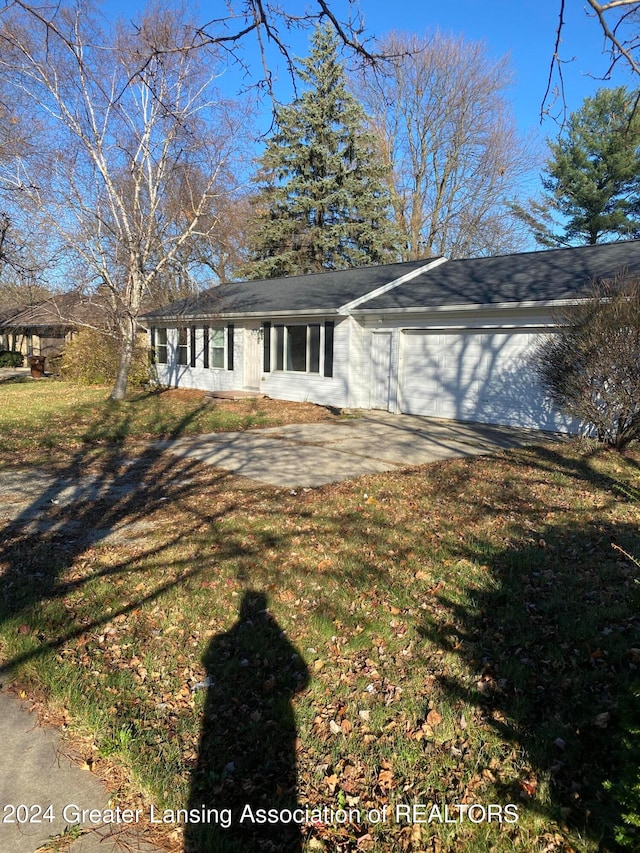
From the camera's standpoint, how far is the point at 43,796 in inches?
86.2

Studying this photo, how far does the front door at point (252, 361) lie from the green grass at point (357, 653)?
11552mm

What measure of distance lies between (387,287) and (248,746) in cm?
1337

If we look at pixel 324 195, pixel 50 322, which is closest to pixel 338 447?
pixel 324 195

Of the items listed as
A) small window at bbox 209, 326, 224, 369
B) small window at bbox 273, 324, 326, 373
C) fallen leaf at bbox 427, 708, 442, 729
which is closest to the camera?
fallen leaf at bbox 427, 708, 442, 729

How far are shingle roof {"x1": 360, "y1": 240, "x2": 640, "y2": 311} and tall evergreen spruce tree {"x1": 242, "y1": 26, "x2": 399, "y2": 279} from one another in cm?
1136

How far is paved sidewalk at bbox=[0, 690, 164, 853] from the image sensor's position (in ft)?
6.56

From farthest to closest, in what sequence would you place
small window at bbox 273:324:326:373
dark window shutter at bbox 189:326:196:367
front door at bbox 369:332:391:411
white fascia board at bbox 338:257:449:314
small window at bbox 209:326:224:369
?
dark window shutter at bbox 189:326:196:367, small window at bbox 209:326:224:369, small window at bbox 273:324:326:373, front door at bbox 369:332:391:411, white fascia board at bbox 338:257:449:314

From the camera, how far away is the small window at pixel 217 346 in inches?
711

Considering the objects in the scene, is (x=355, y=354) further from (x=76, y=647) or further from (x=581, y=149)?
(x=581, y=149)

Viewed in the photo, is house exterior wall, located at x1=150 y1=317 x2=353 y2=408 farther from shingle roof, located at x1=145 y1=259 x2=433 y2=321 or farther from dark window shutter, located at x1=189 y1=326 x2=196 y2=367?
shingle roof, located at x1=145 y1=259 x2=433 y2=321

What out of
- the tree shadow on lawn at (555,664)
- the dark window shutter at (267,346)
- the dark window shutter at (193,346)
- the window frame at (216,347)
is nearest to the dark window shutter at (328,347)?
the dark window shutter at (267,346)

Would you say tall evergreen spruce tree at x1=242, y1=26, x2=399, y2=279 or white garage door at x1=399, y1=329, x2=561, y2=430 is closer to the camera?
white garage door at x1=399, y1=329, x2=561, y2=430

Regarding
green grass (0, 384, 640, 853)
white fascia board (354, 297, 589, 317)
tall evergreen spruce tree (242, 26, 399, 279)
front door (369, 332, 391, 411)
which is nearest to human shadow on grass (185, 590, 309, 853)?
green grass (0, 384, 640, 853)

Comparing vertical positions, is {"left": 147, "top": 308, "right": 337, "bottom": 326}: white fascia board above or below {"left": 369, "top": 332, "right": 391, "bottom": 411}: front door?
above
